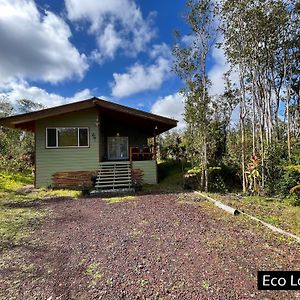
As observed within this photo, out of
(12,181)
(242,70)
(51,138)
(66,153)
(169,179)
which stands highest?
(242,70)

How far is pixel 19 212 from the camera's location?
6.40m

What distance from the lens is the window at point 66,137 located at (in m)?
10.7

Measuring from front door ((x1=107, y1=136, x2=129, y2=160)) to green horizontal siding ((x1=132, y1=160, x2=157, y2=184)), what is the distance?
3237mm

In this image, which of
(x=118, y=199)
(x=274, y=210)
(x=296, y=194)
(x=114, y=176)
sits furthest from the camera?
(x=114, y=176)

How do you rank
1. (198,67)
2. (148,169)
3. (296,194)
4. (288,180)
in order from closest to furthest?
(296,194) < (288,180) < (198,67) < (148,169)

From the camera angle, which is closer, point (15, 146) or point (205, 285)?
point (205, 285)

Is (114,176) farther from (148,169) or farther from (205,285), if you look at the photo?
(205,285)

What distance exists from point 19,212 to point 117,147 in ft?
26.9

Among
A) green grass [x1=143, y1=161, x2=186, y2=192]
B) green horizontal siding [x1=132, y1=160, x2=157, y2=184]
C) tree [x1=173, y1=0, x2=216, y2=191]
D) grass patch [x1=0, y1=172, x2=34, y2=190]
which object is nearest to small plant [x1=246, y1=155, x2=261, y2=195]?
tree [x1=173, y1=0, x2=216, y2=191]

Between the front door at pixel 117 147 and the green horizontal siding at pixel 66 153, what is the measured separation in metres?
3.22

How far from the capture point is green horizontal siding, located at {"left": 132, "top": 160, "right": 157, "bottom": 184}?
36.6ft

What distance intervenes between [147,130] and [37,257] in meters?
11.4

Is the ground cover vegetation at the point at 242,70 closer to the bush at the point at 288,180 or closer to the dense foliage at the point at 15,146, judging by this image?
the bush at the point at 288,180

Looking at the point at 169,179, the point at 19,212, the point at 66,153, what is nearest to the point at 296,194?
the point at 169,179
